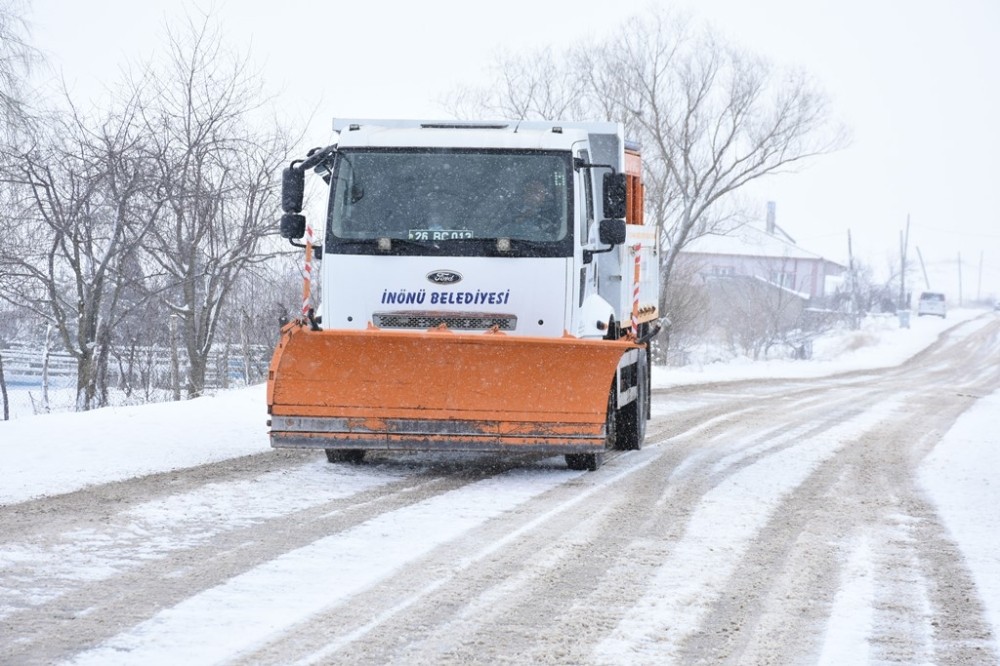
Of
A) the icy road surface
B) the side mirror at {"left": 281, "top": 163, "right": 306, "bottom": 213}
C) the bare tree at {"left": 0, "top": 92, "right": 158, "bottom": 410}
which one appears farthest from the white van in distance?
the side mirror at {"left": 281, "top": 163, "right": 306, "bottom": 213}

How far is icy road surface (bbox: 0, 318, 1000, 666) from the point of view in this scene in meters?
4.54

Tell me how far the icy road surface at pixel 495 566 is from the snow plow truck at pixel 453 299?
1.40ft

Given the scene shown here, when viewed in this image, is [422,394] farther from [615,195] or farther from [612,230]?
[615,195]

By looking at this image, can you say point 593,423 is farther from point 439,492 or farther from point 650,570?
point 650,570

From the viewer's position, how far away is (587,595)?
5.37 metres

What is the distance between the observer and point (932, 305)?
253 ft

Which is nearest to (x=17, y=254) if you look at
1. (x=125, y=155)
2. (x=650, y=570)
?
(x=125, y=155)

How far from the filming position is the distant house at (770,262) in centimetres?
A: 8162

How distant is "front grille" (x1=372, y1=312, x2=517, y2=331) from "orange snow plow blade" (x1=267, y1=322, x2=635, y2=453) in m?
0.31

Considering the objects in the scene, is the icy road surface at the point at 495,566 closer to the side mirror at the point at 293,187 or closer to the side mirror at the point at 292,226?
the side mirror at the point at 292,226

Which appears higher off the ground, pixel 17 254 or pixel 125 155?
pixel 125 155

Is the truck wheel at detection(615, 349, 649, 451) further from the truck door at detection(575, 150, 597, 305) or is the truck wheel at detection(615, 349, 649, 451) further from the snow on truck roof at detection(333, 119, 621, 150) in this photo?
the snow on truck roof at detection(333, 119, 621, 150)

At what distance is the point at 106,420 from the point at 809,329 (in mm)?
66976

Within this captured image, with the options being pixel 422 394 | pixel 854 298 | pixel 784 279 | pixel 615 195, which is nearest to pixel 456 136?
pixel 615 195
